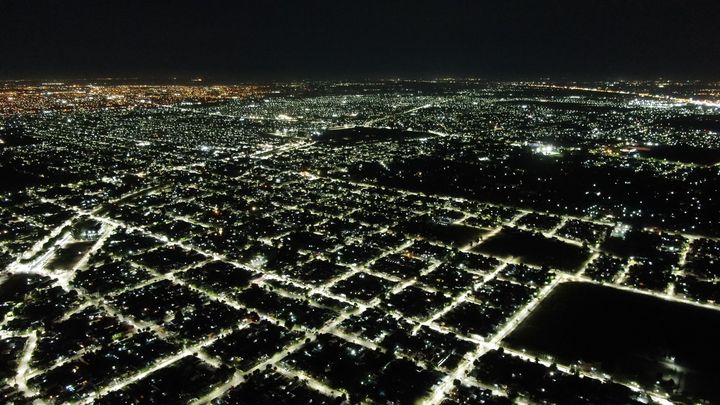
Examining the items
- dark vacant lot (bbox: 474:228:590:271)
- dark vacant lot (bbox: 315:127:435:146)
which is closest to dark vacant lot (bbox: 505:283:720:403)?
dark vacant lot (bbox: 474:228:590:271)

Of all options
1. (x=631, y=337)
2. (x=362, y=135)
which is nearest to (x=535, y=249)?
(x=631, y=337)

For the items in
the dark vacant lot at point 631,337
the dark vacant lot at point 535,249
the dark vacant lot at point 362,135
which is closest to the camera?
the dark vacant lot at point 631,337

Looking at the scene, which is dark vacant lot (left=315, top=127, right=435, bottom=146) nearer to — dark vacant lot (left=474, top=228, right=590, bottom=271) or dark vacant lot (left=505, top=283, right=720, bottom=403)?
dark vacant lot (left=474, top=228, right=590, bottom=271)

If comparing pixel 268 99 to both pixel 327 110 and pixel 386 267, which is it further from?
pixel 386 267

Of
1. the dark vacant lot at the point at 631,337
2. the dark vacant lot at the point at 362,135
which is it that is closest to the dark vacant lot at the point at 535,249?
the dark vacant lot at the point at 631,337

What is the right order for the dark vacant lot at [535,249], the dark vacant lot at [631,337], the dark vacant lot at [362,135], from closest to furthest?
the dark vacant lot at [631,337] < the dark vacant lot at [535,249] < the dark vacant lot at [362,135]

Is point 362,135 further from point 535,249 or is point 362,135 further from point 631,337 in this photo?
point 631,337

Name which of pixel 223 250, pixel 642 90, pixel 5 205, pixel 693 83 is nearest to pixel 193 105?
pixel 5 205

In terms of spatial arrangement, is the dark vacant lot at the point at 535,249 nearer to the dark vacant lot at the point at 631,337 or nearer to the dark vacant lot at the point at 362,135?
the dark vacant lot at the point at 631,337
